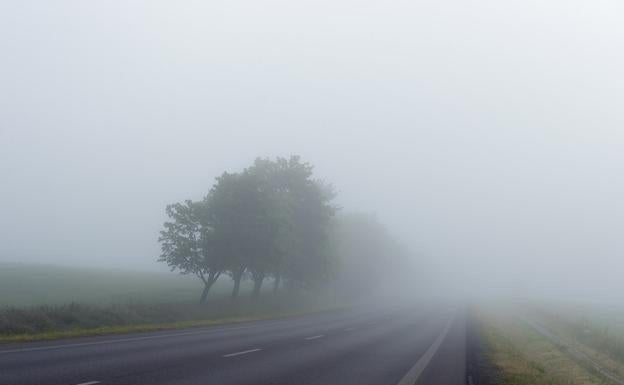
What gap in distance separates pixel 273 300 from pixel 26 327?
3464 centimetres

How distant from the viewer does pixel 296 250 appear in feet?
191

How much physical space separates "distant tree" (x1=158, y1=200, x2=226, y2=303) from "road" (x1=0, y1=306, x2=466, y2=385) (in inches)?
567

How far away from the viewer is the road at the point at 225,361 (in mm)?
13781

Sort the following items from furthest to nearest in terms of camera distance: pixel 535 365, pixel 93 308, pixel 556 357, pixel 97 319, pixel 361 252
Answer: pixel 361 252
pixel 93 308
pixel 556 357
pixel 97 319
pixel 535 365

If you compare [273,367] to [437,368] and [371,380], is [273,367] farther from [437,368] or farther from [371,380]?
[437,368]

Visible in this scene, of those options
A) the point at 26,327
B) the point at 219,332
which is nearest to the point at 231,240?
the point at 219,332

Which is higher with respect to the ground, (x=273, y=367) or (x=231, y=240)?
(x=231, y=240)

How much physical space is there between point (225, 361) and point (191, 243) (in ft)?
87.0

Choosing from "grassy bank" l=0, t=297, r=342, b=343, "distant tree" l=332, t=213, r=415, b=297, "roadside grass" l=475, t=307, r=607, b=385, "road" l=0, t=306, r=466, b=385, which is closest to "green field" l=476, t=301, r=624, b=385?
"roadside grass" l=475, t=307, r=607, b=385

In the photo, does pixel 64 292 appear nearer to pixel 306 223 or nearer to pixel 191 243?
pixel 191 243

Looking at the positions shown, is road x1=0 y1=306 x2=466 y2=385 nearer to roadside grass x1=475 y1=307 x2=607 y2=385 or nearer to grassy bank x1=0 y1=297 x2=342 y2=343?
roadside grass x1=475 y1=307 x2=607 y2=385

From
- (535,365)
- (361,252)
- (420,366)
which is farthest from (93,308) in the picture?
(361,252)

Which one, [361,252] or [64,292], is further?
[361,252]

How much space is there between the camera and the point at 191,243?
142ft
